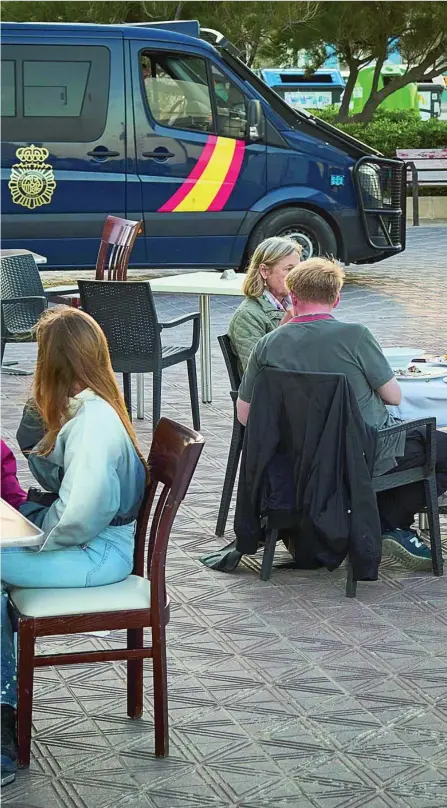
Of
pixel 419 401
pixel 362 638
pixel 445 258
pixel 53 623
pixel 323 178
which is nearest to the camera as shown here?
pixel 53 623

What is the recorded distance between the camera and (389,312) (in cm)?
1222

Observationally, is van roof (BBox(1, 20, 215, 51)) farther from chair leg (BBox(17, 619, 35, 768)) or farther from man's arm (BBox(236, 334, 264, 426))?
chair leg (BBox(17, 619, 35, 768))

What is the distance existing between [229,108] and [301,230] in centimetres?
139

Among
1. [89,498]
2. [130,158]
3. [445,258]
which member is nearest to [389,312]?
[130,158]

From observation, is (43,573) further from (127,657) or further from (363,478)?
(363,478)

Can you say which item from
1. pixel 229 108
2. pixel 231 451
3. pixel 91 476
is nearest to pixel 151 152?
pixel 229 108

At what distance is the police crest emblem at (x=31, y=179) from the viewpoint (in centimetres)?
1252

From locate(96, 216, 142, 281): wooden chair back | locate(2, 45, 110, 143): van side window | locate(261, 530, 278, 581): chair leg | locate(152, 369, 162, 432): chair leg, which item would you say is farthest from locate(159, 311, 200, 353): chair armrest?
locate(2, 45, 110, 143): van side window

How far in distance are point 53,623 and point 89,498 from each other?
0.35m

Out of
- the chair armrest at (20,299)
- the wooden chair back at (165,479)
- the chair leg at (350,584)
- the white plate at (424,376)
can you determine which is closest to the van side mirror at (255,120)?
the chair armrest at (20,299)

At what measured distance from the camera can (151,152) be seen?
1273cm

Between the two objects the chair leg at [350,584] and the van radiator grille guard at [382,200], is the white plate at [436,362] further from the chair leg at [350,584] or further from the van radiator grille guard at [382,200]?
the van radiator grille guard at [382,200]

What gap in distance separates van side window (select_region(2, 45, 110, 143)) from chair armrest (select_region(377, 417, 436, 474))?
803 centimetres

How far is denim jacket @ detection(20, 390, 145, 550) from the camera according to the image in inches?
144
